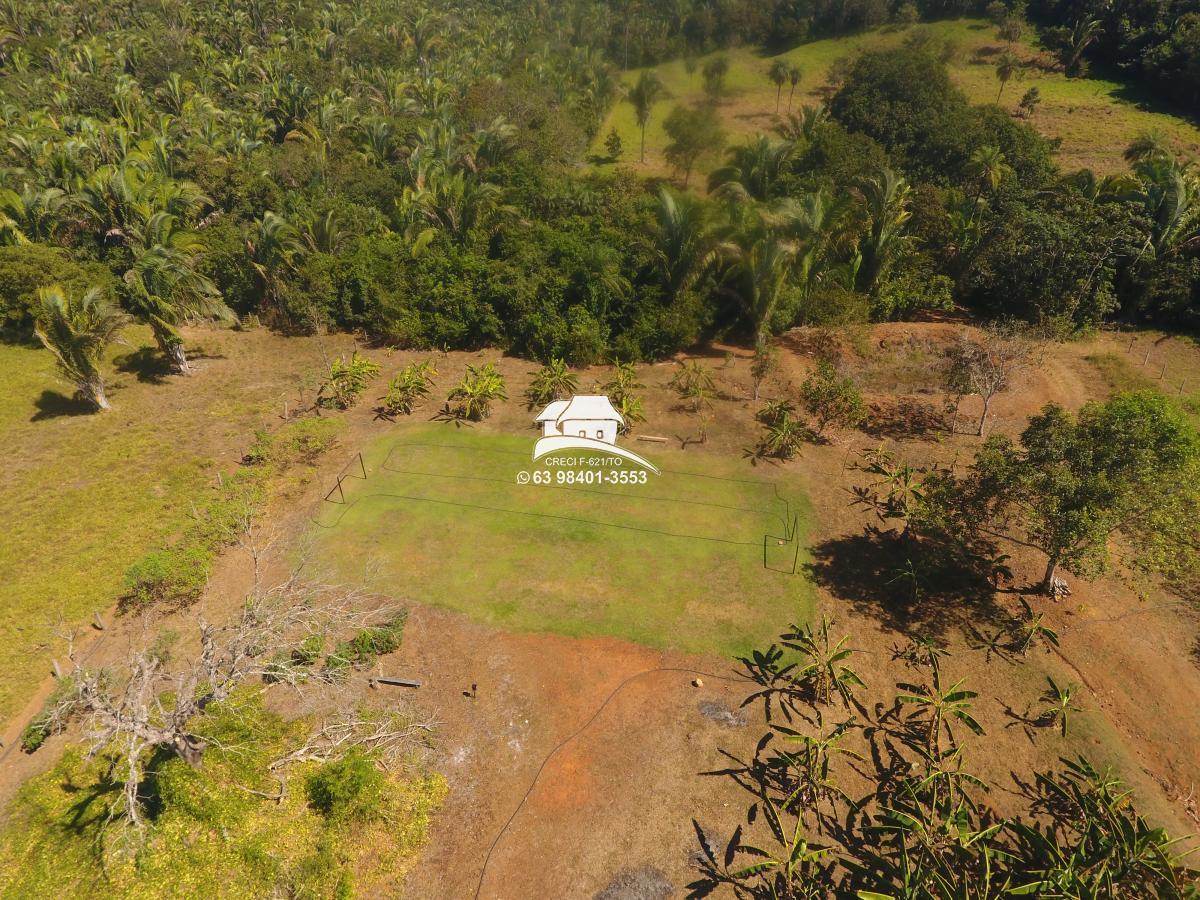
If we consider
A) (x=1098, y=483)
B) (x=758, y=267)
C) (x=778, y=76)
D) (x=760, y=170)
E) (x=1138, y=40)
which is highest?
(x=1138, y=40)

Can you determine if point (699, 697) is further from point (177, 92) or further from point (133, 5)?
point (133, 5)

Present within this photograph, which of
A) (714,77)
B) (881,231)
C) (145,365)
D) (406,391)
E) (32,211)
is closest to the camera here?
(406,391)

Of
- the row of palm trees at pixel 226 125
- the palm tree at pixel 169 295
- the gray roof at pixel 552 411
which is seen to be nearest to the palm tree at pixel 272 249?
the row of palm trees at pixel 226 125

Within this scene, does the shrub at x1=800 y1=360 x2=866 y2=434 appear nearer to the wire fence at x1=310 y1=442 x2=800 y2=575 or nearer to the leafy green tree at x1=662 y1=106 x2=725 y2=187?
the wire fence at x1=310 y1=442 x2=800 y2=575

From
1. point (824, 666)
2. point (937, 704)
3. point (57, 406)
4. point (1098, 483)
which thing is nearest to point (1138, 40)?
point (1098, 483)

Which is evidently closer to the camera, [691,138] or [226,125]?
[691,138]

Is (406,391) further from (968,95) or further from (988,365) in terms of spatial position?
(968,95)

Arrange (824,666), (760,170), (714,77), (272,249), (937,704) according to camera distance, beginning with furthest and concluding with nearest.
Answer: (714,77) < (760,170) < (272,249) < (824,666) < (937,704)
